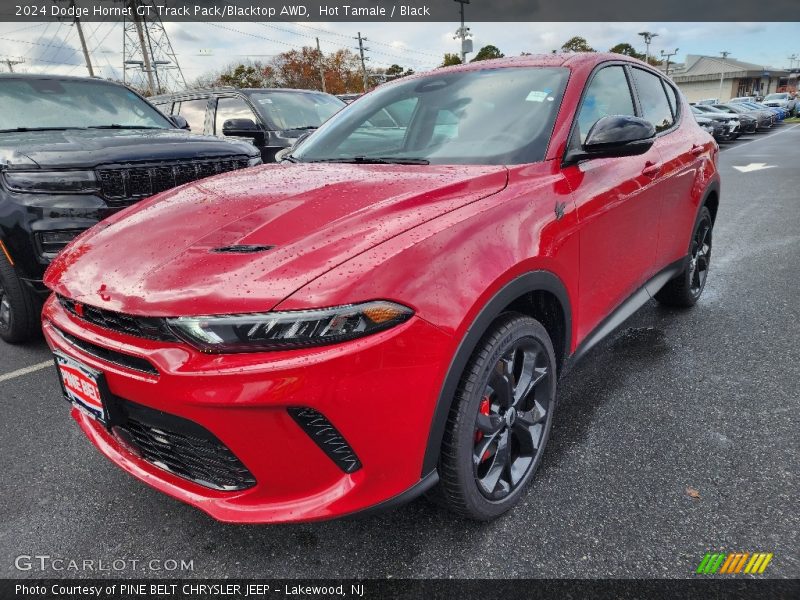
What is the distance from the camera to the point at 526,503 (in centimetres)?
202

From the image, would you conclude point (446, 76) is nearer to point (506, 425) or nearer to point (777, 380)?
point (506, 425)

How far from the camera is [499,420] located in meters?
1.85

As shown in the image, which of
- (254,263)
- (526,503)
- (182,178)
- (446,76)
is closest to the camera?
(254,263)

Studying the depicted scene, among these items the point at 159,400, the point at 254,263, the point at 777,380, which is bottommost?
the point at 777,380

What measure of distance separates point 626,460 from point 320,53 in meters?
58.9

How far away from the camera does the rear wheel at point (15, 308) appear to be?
328 centimetres

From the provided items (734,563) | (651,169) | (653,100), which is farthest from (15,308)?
(653,100)

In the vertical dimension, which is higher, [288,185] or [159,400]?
[288,185]

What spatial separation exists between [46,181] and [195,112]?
4729 mm

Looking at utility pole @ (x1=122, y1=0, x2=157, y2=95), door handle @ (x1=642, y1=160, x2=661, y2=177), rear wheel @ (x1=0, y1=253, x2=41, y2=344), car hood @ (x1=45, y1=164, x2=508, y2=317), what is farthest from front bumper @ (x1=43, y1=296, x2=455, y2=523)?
utility pole @ (x1=122, y1=0, x2=157, y2=95)

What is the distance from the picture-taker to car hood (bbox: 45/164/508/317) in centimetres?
144

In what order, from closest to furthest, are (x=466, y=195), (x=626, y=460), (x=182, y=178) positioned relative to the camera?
(x=466, y=195), (x=626, y=460), (x=182, y=178)

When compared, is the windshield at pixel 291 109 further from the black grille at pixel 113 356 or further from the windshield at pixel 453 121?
the black grille at pixel 113 356

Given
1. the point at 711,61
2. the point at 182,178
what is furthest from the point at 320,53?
the point at 711,61
